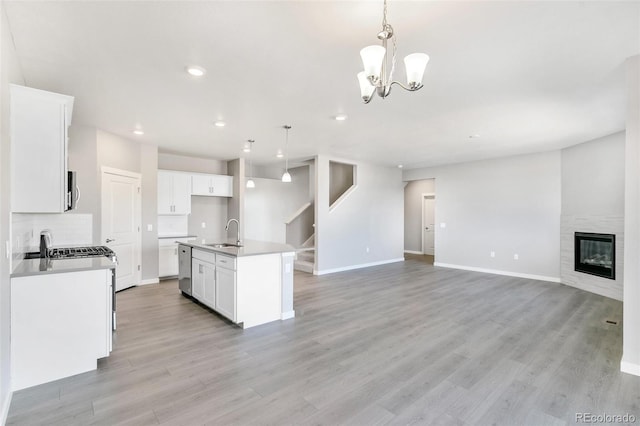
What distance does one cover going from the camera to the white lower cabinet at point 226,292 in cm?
359

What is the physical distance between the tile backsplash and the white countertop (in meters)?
0.19

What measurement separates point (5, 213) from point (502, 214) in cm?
786

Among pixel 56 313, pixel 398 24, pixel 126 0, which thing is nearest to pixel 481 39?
pixel 398 24

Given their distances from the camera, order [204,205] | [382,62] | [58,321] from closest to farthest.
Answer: [382,62]
[58,321]
[204,205]

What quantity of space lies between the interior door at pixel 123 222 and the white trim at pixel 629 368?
21.0 feet

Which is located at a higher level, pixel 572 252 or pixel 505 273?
pixel 572 252

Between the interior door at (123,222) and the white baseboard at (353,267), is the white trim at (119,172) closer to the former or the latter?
the interior door at (123,222)

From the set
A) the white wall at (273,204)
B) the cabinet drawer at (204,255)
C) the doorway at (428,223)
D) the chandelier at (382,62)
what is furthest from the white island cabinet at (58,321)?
the doorway at (428,223)

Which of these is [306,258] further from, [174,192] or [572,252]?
[572,252]

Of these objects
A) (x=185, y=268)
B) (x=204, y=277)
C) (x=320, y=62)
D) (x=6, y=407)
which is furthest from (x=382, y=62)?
(x=185, y=268)

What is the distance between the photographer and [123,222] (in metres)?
5.21

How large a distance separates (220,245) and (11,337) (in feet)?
7.77

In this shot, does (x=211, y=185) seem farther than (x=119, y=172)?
Yes

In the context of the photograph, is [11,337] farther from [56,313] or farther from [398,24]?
[398,24]
